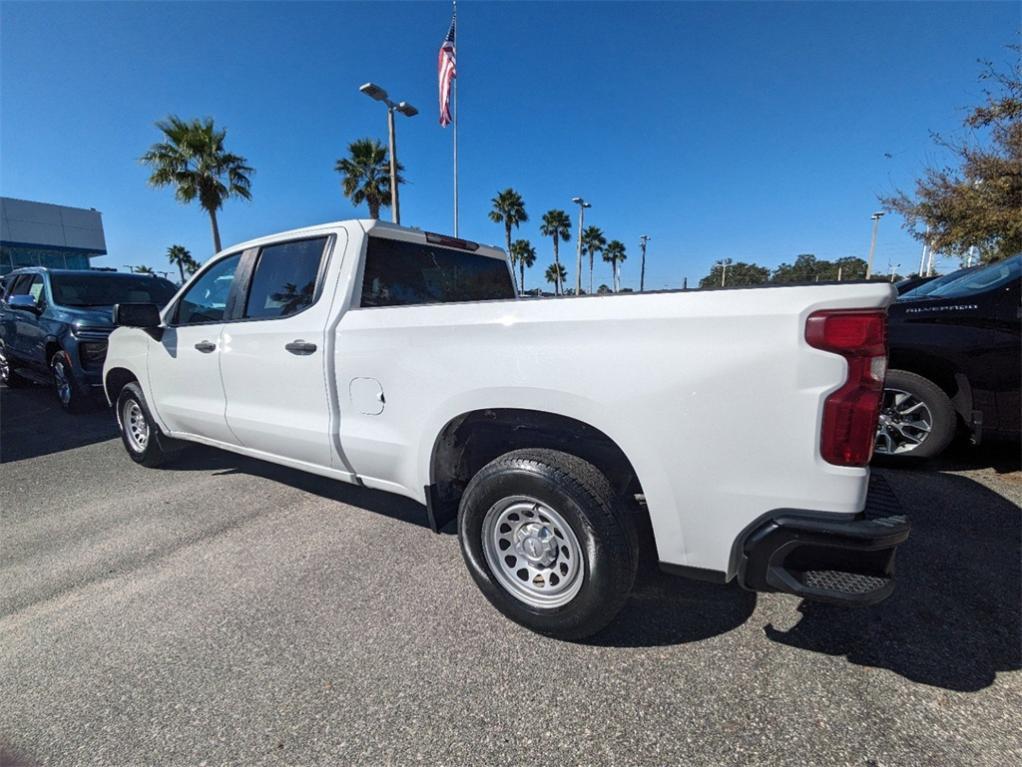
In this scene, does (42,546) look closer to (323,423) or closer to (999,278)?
(323,423)

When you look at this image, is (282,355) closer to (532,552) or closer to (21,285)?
(532,552)

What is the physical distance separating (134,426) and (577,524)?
15.2 ft

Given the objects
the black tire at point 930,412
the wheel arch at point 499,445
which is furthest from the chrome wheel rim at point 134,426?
the black tire at point 930,412

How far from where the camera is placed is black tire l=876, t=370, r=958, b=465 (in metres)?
3.74

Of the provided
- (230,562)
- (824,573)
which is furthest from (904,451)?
(230,562)

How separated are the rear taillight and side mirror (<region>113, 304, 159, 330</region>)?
421 centimetres

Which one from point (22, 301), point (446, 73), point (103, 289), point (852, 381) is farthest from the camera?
point (446, 73)

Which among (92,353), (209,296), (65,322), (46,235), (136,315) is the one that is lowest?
(92,353)

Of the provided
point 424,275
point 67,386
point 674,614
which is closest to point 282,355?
point 424,275

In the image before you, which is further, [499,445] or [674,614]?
[499,445]

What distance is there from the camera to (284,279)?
310 cm

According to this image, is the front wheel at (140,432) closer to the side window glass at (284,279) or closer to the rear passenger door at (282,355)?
the rear passenger door at (282,355)

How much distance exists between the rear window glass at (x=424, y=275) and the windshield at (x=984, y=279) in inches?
Answer: 142

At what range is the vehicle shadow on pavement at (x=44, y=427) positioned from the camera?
5102 millimetres
